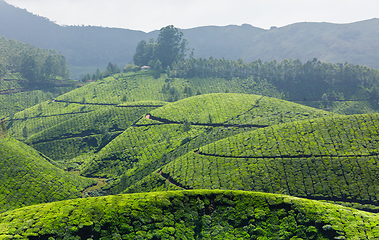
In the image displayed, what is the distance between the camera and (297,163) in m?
54.5

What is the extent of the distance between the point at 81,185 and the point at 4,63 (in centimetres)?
14994

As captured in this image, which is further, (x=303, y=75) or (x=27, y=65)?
(x=27, y=65)

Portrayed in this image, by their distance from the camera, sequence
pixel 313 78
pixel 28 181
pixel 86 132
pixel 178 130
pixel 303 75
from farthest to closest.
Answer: pixel 303 75, pixel 313 78, pixel 86 132, pixel 178 130, pixel 28 181

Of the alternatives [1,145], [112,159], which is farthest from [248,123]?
[1,145]

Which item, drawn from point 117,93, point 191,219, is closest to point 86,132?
point 117,93

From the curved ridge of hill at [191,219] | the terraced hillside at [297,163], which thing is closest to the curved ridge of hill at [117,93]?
the terraced hillside at [297,163]

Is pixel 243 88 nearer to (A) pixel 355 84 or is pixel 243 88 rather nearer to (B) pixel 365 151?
(A) pixel 355 84

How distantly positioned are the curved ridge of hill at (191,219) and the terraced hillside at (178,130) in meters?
34.6

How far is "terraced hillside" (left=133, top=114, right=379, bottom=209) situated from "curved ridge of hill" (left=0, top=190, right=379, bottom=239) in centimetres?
1749

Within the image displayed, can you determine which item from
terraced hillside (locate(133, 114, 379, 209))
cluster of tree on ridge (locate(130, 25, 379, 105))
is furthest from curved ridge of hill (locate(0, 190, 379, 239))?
cluster of tree on ridge (locate(130, 25, 379, 105))

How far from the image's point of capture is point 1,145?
61625mm

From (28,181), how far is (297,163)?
56.4 m

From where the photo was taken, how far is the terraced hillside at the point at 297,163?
48.9 metres

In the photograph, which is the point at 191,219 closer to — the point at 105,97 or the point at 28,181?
the point at 28,181
